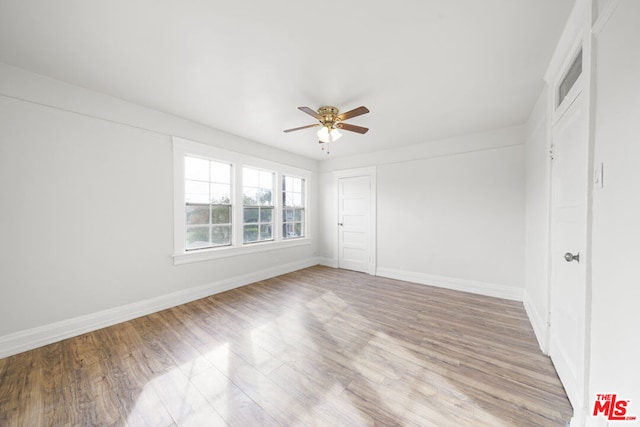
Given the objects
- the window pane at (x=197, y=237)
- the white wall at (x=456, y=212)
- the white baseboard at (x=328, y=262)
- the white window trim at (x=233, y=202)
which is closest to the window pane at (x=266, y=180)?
the white window trim at (x=233, y=202)

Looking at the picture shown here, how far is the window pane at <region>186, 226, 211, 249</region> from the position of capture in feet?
11.1

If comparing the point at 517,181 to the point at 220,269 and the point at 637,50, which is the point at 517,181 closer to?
the point at 637,50

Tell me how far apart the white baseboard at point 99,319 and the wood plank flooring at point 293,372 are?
0.33 ft

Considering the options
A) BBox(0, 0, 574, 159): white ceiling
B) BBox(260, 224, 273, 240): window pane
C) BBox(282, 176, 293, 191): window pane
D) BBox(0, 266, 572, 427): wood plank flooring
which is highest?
BBox(0, 0, 574, 159): white ceiling

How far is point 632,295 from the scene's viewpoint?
0.91 m

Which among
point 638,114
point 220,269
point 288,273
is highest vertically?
point 638,114

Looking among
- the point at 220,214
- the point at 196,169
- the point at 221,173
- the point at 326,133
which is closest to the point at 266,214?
the point at 220,214

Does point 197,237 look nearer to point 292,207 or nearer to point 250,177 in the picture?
point 250,177

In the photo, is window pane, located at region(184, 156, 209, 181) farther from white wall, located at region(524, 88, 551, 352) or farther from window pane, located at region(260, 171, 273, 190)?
white wall, located at region(524, 88, 551, 352)

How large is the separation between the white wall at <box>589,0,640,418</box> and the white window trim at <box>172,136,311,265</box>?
3913mm

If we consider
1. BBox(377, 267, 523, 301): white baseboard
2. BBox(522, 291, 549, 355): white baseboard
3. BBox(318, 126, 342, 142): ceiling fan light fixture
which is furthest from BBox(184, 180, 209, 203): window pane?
BBox(522, 291, 549, 355): white baseboard

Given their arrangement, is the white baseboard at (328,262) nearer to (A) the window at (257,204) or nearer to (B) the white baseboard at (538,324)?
(A) the window at (257,204)

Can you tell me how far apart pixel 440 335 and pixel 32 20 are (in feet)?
14.1

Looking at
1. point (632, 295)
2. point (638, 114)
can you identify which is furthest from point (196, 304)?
point (638, 114)
